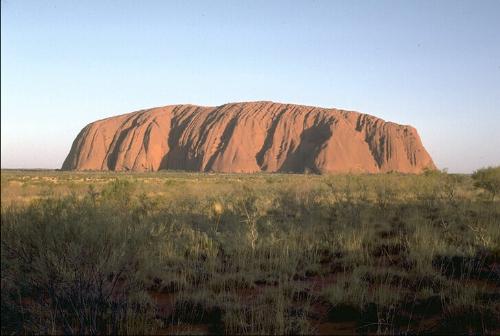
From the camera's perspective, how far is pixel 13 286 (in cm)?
392

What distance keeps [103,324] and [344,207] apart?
9.06 meters

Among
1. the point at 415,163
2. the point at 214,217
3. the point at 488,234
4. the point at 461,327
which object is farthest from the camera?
the point at 415,163

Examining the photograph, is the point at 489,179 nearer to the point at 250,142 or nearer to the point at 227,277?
the point at 227,277

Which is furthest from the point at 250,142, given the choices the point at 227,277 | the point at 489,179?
the point at 227,277

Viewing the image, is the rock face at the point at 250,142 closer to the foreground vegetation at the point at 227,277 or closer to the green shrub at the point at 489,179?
the green shrub at the point at 489,179

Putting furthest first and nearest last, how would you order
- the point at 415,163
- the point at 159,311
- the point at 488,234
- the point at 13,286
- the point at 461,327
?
the point at 415,163, the point at 488,234, the point at 159,311, the point at 461,327, the point at 13,286

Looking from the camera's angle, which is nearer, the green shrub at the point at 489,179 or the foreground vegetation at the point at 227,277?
the foreground vegetation at the point at 227,277

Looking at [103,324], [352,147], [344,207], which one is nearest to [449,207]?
[344,207]

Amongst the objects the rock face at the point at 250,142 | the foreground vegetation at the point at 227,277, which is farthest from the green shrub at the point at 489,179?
the rock face at the point at 250,142

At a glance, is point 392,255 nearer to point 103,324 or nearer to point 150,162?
point 103,324

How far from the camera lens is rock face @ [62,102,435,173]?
275 ft

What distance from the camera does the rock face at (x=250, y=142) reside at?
83938 mm

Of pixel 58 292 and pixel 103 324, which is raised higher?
pixel 58 292

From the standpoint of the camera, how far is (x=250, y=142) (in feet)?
290
